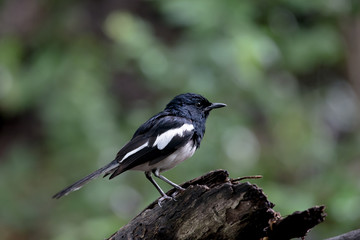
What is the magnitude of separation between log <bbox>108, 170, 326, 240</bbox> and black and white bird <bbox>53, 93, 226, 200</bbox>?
0.53 m

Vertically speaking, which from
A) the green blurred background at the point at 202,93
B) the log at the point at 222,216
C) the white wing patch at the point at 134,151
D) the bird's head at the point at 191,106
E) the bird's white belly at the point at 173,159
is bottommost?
the log at the point at 222,216

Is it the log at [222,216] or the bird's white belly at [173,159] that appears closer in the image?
the log at [222,216]

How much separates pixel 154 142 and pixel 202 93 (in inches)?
64.5

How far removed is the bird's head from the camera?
439 centimetres

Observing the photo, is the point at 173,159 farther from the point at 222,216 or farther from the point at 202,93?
the point at 202,93

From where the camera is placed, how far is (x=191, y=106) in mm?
4504

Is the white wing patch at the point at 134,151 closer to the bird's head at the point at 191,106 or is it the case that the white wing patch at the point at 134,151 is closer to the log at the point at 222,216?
the bird's head at the point at 191,106

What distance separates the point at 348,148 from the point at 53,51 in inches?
159

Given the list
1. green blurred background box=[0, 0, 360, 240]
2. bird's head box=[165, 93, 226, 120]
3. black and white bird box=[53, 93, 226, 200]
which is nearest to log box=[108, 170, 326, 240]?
black and white bird box=[53, 93, 226, 200]

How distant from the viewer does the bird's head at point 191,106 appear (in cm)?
439

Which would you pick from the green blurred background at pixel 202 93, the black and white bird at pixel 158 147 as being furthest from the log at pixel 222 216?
the green blurred background at pixel 202 93

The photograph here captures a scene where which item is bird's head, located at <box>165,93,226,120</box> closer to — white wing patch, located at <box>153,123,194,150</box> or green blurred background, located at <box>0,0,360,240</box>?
white wing patch, located at <box>153,123,194,150</box>

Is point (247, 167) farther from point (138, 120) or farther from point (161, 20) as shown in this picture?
point (161, 20)

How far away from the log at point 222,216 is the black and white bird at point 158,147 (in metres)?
0.53
